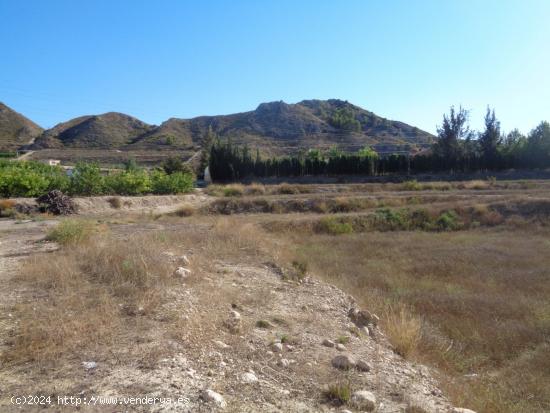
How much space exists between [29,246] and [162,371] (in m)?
7.82

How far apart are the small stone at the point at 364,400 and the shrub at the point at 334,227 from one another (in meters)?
15.1

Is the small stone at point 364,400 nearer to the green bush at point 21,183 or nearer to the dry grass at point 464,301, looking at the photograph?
the dry grass at point 464,301

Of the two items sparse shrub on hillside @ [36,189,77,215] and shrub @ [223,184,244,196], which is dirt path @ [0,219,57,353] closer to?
sparse shrub on hillside @ [36,189,77,215]

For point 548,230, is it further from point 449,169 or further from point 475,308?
point 449,169

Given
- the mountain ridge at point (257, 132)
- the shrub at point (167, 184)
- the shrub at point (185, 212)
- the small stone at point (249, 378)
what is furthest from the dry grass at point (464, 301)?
the mountain ridge at point (257, 132)

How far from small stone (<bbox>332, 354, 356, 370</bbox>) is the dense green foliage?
21989 millimetres

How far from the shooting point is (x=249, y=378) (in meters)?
4.10

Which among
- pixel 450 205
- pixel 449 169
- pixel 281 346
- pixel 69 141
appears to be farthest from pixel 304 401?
pixel 69 141

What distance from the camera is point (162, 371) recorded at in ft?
12.9

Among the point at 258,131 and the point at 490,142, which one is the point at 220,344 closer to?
the point at 490,142

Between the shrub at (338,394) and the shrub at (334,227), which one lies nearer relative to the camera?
the shrub at (338,394)

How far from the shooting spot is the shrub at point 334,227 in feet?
62.4

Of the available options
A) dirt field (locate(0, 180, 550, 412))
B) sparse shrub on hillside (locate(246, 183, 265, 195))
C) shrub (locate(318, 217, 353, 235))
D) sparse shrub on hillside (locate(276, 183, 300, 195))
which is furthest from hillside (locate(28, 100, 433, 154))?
dirt field (locate(0, 180, 550, 412))

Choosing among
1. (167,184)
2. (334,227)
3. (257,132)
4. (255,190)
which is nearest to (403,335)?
(334,227)
